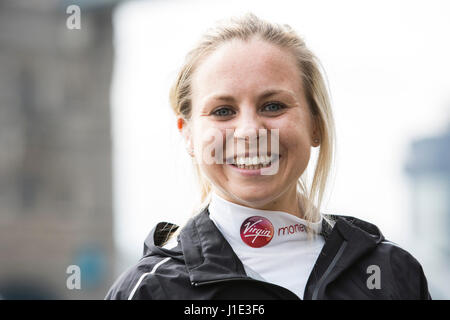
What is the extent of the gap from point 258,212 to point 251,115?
0.33m

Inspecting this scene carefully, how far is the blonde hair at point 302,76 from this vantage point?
218cm

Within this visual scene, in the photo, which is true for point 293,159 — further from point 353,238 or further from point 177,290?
point 177,290

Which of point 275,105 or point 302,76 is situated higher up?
point 302,76

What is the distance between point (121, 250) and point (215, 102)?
2599 centimetres

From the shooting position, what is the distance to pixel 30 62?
86.2 ft

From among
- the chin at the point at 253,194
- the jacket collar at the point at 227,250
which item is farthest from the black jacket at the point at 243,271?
the chin at the point at 253,194

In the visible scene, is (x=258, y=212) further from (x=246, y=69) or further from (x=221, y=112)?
(x=246, y=69)

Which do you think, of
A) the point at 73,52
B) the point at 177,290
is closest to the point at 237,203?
the point at 177,290

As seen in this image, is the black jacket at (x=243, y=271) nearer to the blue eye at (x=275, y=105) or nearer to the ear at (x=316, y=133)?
the ear at (x=316, y=133)

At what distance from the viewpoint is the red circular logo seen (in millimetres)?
2081

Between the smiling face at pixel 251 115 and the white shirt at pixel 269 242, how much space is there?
44 mm

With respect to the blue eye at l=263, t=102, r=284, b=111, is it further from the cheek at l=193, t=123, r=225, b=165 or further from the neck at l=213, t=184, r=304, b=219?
the neck at l=213, t=184, r=304, b=219

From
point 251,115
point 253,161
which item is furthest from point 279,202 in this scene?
point 251,115

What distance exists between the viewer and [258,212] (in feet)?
6.98
